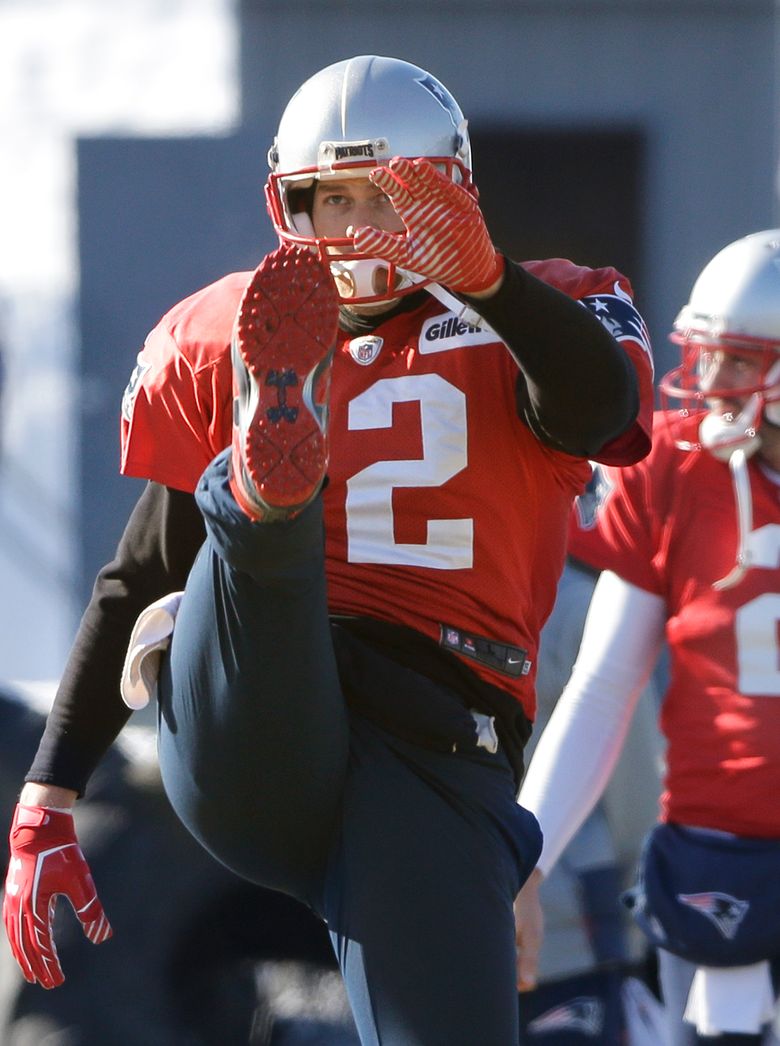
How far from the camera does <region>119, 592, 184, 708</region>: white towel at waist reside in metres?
2.30

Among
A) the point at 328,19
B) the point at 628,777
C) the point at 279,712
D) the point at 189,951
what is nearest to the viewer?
the point at 279,712

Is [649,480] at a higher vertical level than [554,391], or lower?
lower

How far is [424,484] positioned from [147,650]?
38cm

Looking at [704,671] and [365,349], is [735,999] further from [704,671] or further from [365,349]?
[365,349]

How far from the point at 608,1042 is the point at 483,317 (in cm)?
165

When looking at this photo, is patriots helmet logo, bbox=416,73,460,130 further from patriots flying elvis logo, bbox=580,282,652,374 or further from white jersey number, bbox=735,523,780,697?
white jersey number, bbox=735,523,780,697

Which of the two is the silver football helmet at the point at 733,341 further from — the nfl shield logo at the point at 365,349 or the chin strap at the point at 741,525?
the nfl shield logo at the point at 365,349

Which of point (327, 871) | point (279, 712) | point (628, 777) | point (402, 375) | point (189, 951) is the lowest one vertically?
point (189, 951)

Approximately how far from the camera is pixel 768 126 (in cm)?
868

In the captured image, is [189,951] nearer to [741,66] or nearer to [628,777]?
[628,777]

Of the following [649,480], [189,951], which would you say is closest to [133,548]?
[649,480]

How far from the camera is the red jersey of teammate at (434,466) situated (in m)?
2.38

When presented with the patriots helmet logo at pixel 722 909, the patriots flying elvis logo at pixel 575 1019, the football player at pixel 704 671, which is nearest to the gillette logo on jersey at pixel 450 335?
the football player at pixel 704 671

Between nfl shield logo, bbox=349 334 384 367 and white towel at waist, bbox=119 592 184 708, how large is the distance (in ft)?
1.22
